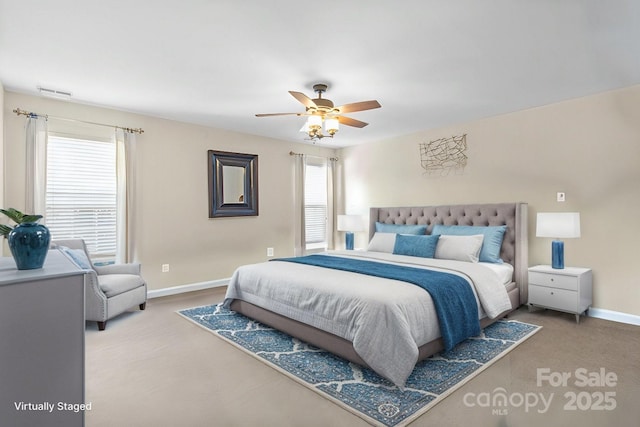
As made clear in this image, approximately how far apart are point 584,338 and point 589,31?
2.60m

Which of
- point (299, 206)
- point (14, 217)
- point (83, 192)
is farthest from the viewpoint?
point (299, 206)

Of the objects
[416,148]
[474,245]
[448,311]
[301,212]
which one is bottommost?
[448,311]

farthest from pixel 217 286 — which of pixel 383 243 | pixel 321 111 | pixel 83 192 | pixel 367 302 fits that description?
pixel 367 302

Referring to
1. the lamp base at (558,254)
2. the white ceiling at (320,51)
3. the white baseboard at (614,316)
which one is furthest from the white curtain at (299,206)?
the white baseboard at (614,316)

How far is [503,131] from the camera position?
446 cm

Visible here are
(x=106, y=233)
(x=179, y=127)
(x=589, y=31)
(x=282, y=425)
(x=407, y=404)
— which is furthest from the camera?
(x=179, y=127)

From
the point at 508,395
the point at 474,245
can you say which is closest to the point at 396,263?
the point at 474,245

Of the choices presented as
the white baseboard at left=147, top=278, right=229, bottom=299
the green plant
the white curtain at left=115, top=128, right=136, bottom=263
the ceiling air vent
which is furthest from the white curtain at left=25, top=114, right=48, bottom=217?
the green plant

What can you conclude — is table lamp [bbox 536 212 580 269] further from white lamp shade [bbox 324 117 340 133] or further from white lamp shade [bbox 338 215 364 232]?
white lamp shade [bbox 338 215 364 232]

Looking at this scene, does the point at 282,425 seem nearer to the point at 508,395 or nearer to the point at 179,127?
the point at 508,395

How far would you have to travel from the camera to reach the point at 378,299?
244 centimetres

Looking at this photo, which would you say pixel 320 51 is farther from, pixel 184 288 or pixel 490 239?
pixel 184 288

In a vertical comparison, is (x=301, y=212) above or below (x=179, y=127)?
below

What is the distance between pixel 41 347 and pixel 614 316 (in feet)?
15.9
